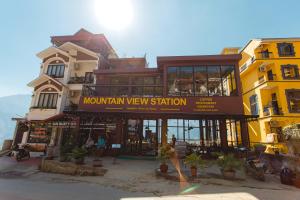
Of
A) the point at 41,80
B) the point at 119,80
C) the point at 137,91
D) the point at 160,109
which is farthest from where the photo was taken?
the point at 41,80

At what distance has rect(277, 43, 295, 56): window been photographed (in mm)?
23438

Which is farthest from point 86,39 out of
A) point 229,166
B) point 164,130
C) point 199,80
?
point 229,166

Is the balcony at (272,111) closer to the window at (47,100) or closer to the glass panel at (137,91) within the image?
the glass panel at (137,91)

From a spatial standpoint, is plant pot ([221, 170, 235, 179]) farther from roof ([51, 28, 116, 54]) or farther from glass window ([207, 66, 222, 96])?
roof ([51, 28, 116, 54])

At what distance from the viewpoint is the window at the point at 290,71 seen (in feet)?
73.2

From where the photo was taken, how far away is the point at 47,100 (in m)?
21.4

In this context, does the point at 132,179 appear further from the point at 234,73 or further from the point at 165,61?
the point at 234,73

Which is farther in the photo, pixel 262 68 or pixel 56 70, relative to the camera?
pixel 262 68

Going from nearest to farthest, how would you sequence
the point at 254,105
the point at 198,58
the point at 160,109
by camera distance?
the point at 160,109 → the point at 198,58 → the point at 254,105

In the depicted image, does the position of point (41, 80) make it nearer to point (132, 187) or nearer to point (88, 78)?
point (88, 78)

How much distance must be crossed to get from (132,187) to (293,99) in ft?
78.4

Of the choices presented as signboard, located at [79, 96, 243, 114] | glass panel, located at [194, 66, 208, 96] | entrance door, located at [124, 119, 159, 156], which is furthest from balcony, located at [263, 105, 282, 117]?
entrance door, located at [124, 119, 159, 156]

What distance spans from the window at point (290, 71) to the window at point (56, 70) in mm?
30060

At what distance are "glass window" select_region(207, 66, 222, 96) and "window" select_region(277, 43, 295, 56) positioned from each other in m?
14.9
